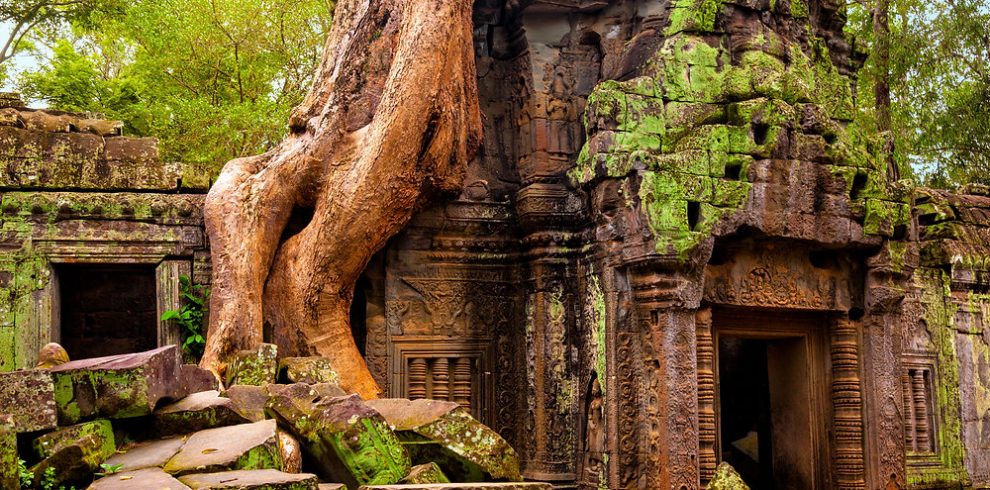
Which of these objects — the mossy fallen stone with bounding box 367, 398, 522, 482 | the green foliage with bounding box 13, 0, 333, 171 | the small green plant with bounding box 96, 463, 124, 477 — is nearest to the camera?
the small green plant with bounding box 96, 463, 124, 477

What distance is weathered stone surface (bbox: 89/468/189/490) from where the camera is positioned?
4.18m

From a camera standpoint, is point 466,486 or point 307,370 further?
point 307,370

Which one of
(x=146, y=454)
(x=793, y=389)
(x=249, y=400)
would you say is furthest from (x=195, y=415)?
(x=793, y=389)

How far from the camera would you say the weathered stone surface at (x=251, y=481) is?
13.6 ft

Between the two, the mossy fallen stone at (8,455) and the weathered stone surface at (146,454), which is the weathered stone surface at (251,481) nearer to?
the weathered stone surface at (146,454)

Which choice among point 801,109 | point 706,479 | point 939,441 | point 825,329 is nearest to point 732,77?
point 801,109

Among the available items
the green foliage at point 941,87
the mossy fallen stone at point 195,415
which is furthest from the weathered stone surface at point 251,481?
the green foliage at point 941,87

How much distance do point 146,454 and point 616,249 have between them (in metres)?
3.98

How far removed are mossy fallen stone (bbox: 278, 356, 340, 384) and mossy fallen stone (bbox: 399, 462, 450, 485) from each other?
7.04 ft

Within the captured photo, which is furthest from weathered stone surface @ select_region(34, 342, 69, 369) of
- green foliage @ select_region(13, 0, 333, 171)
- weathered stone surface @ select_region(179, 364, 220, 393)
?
green foliage @ select_region(13, 0, 333, 171)

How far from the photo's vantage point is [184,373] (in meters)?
5.80

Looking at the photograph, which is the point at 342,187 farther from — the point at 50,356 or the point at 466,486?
the point at 466,486

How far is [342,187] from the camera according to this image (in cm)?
809

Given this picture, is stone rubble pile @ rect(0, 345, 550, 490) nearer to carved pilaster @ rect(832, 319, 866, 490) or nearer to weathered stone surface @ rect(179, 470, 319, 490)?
weathered stone surface @ rect(179, 470, 319, 490)
